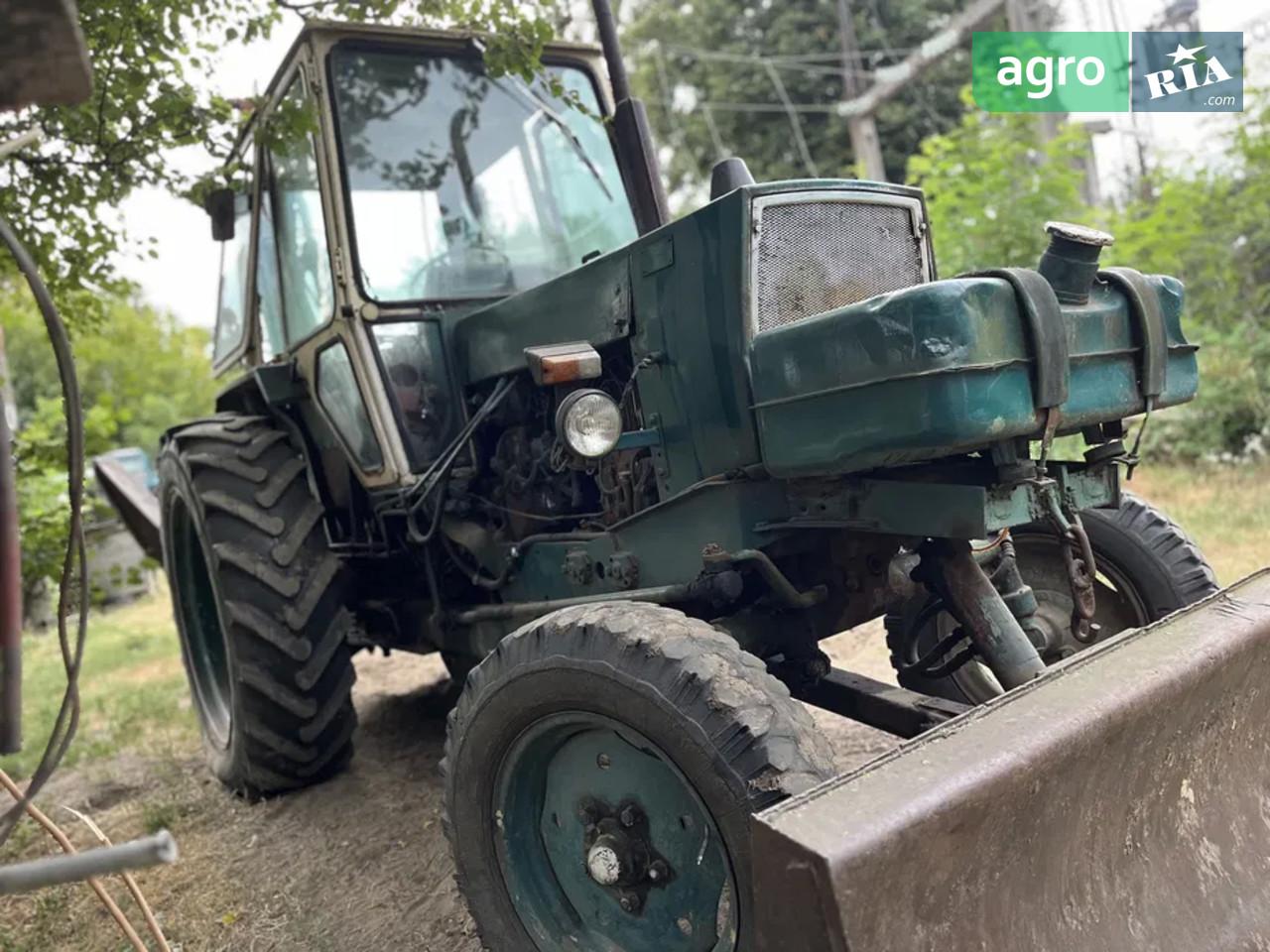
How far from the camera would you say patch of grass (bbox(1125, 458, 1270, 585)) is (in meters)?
5.10

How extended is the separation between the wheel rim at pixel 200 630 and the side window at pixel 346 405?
1.13 meters

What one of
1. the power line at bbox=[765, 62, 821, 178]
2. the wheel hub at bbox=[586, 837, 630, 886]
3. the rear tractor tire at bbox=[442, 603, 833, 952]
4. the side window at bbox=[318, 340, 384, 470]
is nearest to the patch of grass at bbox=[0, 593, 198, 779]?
the side window at bbox=[318, 340, 384, 470]

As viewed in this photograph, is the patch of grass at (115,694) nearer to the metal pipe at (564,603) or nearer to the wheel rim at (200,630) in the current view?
the wheel rim at (200,630)

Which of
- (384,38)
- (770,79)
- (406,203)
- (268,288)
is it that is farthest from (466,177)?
(770,79)

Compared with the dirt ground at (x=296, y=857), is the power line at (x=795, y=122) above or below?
above

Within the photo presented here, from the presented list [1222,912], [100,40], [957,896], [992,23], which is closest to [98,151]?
[100,40]

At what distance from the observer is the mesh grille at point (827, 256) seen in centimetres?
235

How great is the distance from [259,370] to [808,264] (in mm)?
2250

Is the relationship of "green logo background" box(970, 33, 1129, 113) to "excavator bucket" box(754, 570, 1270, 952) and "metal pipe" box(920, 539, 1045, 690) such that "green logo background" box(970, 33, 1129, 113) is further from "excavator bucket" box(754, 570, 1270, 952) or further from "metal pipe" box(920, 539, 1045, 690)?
"excavator bucket" box(754, 570, 1270, 952)

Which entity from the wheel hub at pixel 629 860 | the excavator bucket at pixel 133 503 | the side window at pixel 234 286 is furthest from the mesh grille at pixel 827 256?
the excavator bucket at pixel 133 503

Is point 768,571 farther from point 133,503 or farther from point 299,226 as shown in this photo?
point 133,503

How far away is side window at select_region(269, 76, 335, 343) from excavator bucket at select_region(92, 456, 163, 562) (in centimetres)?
258

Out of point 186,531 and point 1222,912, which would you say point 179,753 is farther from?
point 1222,912

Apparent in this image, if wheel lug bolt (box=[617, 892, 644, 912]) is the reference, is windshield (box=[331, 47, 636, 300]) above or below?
above
